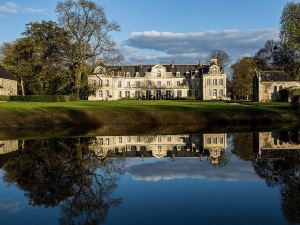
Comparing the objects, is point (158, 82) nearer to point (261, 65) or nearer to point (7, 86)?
point (261, 65)

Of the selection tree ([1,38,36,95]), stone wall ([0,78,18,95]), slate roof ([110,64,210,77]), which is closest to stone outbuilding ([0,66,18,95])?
stone wall ([0,78,18,95])

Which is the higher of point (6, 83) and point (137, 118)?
point (6, 83)

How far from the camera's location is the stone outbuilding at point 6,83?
6484 centimetres

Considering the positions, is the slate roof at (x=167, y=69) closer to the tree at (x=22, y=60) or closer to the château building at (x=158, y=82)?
the château building at (x=158, y=82)

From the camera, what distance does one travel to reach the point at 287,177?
1279 cm

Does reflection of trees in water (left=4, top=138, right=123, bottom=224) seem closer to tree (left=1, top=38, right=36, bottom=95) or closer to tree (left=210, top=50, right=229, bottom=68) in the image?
tree (left=1, top=38, right=36, bottom=95)

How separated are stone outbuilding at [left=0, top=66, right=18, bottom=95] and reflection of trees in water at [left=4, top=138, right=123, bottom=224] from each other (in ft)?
156

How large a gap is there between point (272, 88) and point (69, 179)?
59.9 metres

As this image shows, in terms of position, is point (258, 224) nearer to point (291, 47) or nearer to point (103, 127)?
point (103, 127)

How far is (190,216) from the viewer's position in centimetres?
895

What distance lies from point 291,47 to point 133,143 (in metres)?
36.3

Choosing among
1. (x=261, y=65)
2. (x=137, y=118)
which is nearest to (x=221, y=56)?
(x=261, y=65)

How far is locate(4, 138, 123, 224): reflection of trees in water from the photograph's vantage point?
9.70 m

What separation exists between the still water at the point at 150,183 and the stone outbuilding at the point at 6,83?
150ft
